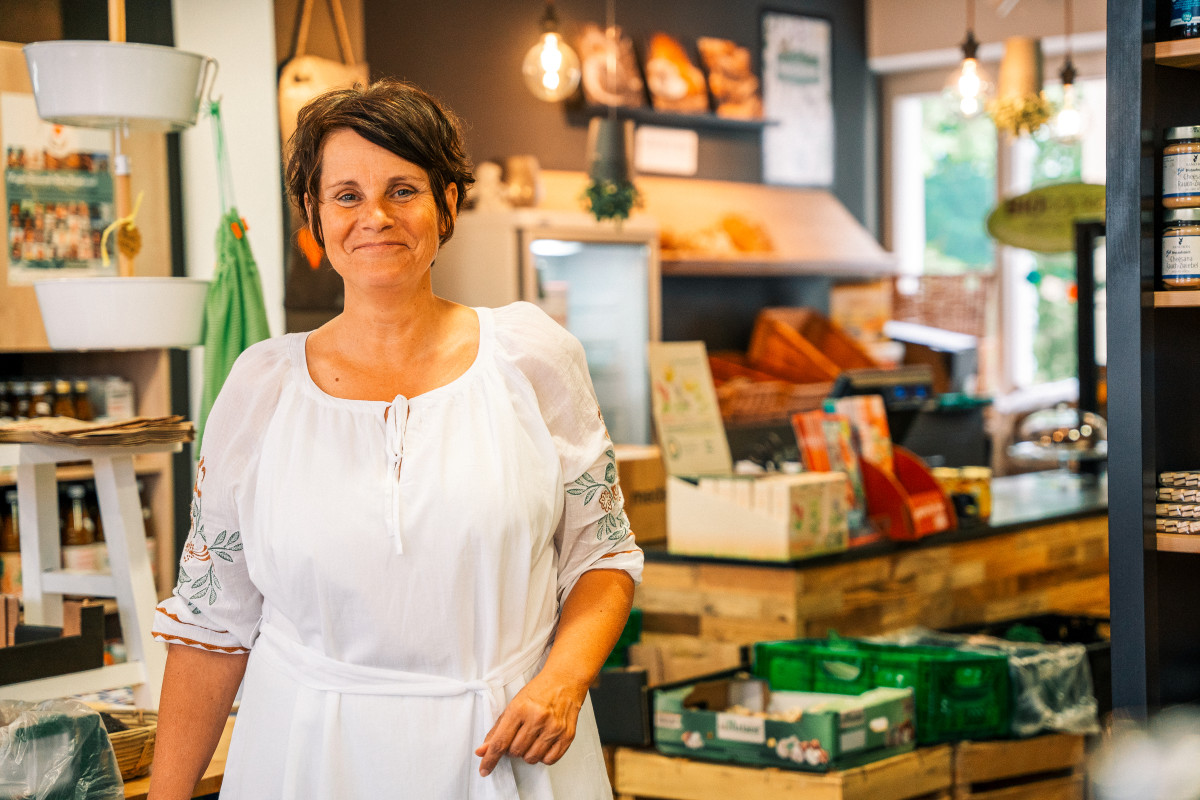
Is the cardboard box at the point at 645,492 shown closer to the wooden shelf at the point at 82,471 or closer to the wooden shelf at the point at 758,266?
the wooden shelf at the point at 82,471

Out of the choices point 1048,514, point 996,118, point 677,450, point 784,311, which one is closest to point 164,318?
point 677,450

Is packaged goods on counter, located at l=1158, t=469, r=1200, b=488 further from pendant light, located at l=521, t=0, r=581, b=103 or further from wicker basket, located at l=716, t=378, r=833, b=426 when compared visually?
wicker basket, located at l=716, t=378, r=833, b=426

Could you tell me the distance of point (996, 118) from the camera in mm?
5633

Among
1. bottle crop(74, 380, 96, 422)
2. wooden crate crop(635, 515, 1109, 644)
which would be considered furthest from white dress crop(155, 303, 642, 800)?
bottle crop(74, 380, 96, 422)

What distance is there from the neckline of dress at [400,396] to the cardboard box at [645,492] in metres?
2.81

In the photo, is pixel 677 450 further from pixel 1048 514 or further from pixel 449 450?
pixel 449 450

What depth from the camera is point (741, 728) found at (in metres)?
2.93

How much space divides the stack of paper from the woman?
0.83 m

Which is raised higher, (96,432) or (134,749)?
A: (96,432)

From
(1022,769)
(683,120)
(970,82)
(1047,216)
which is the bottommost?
(1022,769)

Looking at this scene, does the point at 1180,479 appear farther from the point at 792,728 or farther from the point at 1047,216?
the point at 1047,216

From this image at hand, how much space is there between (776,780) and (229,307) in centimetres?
156

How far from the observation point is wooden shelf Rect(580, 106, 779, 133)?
6838 millimetres

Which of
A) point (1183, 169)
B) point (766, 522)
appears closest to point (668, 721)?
point (766, 522)
